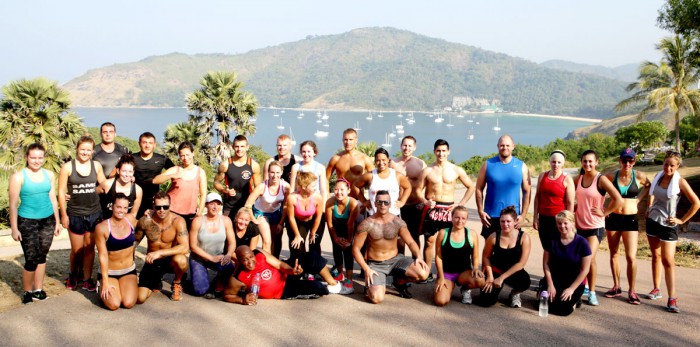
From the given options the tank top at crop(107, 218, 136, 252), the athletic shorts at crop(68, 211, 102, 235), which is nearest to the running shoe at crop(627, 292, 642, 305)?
the tank top at crop(107, 218, 136, 252)

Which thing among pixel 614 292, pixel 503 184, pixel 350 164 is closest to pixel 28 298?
pixel 350 164

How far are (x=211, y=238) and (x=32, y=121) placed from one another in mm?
13363

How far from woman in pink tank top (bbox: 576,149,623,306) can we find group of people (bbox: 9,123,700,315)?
0.05ft

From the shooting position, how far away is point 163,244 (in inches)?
245

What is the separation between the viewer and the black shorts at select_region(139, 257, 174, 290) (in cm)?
623

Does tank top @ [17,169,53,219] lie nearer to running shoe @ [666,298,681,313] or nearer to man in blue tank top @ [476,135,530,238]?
man in blue tank top @ [476,135,530,238]

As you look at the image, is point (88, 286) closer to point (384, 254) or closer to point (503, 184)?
point (384, 254)

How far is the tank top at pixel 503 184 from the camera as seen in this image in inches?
256

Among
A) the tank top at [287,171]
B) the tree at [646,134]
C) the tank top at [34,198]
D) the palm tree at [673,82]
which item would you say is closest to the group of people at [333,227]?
the tank top at [34,198]

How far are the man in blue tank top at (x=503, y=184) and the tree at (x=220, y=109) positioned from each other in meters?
25.9

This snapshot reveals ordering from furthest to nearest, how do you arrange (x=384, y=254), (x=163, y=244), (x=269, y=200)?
1. (x=269, y=200)
2. (x=384, y=254)
3. (x=163, y=244)

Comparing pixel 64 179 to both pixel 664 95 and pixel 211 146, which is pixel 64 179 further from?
pixel 664 95

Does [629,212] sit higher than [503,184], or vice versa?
[503,184]

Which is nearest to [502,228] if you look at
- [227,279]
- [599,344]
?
[599,344]
